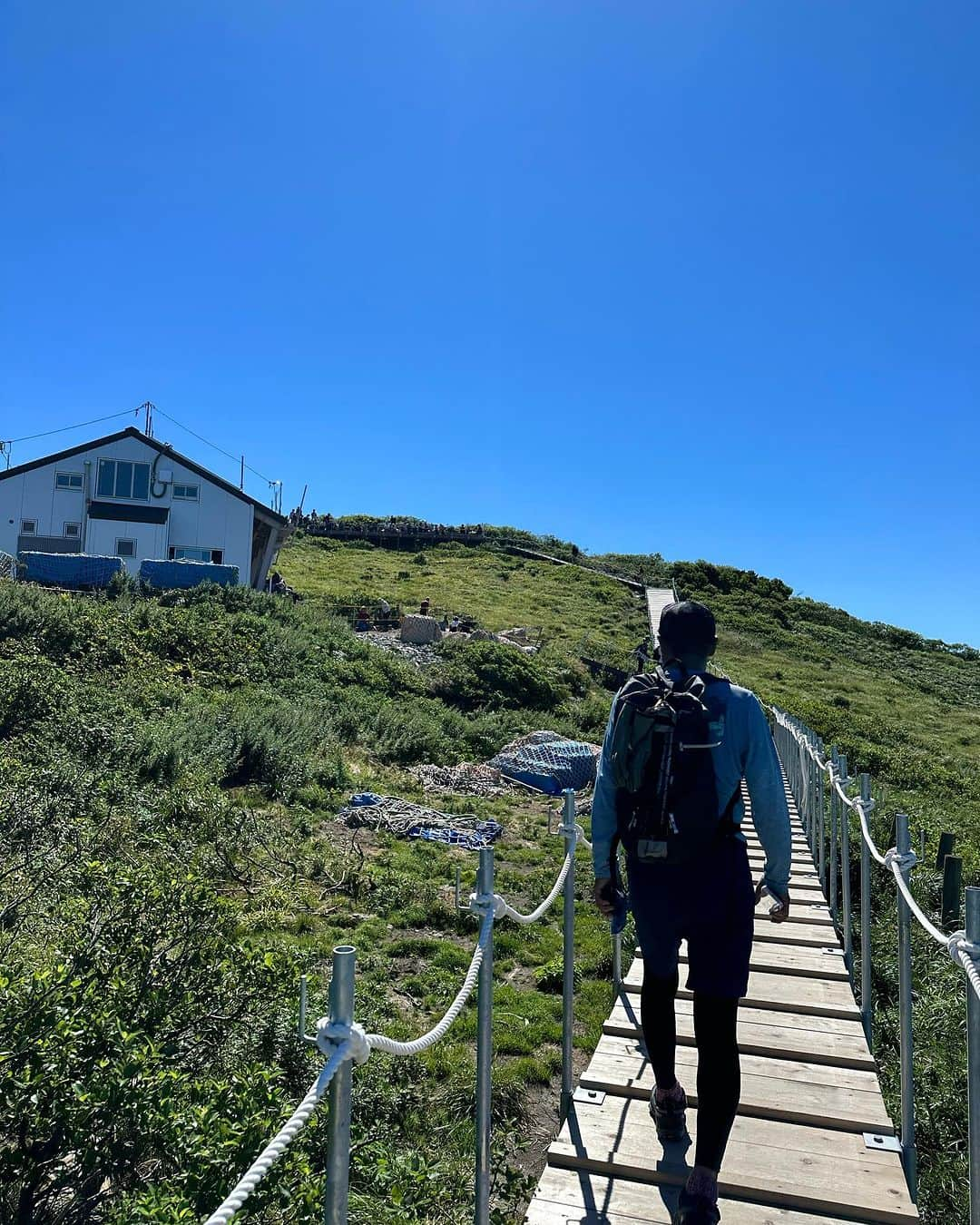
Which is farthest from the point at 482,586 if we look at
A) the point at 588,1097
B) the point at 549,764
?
the point at 588,1097

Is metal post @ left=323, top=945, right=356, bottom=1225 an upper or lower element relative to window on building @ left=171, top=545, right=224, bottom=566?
lower

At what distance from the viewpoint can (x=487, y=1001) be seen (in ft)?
8.41

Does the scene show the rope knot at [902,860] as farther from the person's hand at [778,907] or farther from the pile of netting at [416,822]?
the pile of netting at [416,822]

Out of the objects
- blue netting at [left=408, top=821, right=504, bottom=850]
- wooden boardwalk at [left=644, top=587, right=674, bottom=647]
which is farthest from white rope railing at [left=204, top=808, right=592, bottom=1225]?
wooden boardwalk at [left=644, top=587, right=674, bottom=647]

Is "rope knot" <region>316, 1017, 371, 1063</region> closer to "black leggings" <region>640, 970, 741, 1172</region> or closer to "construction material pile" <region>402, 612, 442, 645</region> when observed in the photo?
"black leggings" <region>640, 970, 741, 1172</region>

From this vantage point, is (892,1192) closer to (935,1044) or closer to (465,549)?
(935,1044)

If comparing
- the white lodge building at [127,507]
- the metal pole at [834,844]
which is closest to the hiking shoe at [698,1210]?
the metal pole at [834,844]

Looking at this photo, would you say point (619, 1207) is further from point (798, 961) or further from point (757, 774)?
point (798, 961)

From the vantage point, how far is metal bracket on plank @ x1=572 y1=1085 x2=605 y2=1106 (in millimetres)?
3609

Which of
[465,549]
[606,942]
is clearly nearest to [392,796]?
[606,942]

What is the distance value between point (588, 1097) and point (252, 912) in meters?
3.75

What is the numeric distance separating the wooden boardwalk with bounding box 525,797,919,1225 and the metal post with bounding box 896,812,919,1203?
58 millimetres

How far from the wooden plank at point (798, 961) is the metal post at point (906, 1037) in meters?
1.70

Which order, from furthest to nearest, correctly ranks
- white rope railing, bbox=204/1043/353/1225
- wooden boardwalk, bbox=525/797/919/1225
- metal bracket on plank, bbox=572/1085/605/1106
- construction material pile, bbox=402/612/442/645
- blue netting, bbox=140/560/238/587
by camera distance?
construction material pile, bbox=402/612/442/645 < blue netting, bbox=140/560/238/587 < metal bracket on plank, bbox=572/1085/605/1106 < wooden boardwalk, bbox=525/797/919/1225 < white rope railing, bbox=204/1043/353/1225
